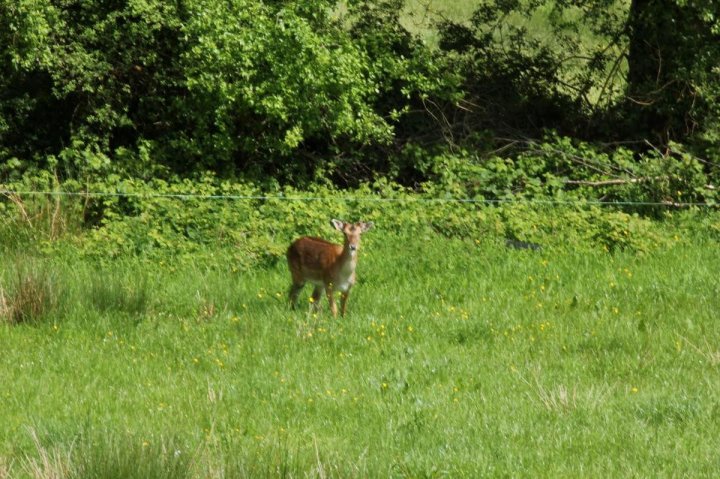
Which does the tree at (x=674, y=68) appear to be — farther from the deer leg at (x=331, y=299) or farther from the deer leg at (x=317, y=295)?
the deer leg at (x=331, y=299)

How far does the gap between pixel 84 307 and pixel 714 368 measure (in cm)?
662

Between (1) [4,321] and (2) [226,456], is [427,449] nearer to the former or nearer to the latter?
(2) [226,456]

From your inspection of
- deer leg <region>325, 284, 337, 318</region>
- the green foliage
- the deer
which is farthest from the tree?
deer leg <region>325, 284, 337, 318</region>

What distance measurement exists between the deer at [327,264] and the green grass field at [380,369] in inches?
9.6

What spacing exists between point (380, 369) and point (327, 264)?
9.28 feet

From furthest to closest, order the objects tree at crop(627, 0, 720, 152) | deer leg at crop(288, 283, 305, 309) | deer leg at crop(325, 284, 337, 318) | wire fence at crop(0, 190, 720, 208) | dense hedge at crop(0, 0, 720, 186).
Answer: tree at crop(627, 0, 720, 152) → dense hedge at crop(0, 0, 720, 186) → wire fence at crop(0, 190, 720, 208) → deer leg at crop(288, 283, 305, 309) → deer leg at crop(325, 284, 337, 318)

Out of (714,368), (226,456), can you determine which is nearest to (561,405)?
(714,368)

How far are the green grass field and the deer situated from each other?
0.24 metres

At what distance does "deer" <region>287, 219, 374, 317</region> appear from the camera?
14.1 m

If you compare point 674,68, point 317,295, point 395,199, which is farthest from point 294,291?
point 674,68

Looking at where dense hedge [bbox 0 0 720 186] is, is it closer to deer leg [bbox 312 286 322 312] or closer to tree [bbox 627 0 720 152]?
tree [bbox 627 0 720 152]

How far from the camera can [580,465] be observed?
28.9ft

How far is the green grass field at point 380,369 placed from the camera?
28.9 feet

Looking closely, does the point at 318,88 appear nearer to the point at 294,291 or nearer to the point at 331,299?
the point at 294,291
